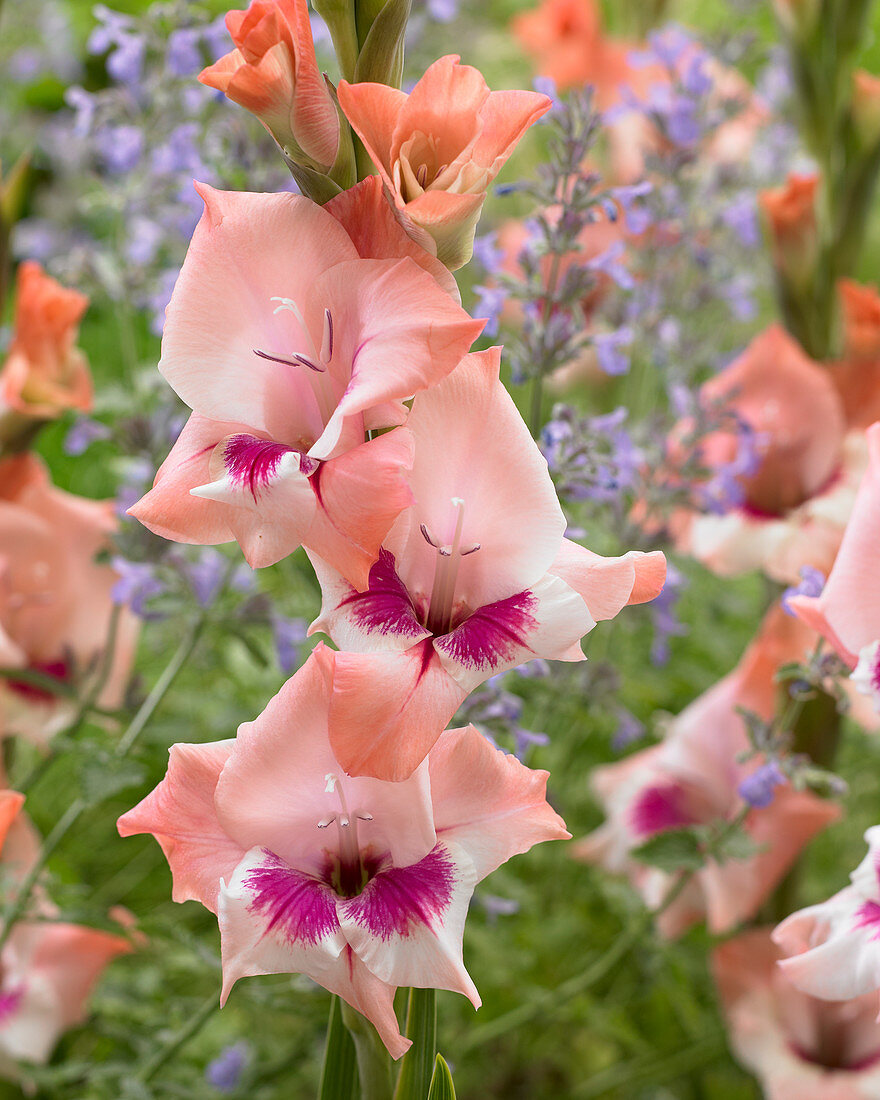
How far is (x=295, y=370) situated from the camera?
48cm

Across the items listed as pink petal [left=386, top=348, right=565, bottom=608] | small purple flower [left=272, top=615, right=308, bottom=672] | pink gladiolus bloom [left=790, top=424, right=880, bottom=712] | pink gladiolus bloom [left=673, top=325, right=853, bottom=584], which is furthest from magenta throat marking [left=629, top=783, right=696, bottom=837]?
pink petal [left=386, top=348, right=565, bottom=608]

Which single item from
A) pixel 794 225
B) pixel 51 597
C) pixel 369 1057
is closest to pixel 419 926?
pixel 369 1057

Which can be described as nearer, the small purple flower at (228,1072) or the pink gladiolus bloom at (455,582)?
the pink gladiolus bloom at (455,582)

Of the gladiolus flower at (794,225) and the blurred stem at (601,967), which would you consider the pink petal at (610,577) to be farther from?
the gladiolus flower at (794,225)

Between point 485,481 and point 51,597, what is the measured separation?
560mm

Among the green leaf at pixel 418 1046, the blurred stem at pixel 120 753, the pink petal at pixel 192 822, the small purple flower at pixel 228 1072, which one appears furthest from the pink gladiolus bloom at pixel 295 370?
the small purple flower at pixel 228 1072

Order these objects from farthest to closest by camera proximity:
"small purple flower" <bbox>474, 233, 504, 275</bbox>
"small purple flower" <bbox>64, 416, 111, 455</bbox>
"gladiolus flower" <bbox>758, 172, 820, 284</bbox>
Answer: "gladiolus flower" <bbox>758, 172, 820, 284</bbox>, "small purple flower" <bbox>64, 416, 111, 455</bbox>, "small purple flower" <bbox>474, 233, 504, 275</bbox>

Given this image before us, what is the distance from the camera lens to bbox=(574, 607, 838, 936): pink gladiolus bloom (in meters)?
0.92

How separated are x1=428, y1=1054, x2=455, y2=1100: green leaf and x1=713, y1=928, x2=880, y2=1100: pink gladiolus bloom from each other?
0.45 metres

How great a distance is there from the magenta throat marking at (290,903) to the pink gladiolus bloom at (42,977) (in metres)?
0.43

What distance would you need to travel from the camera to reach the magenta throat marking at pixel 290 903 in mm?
462

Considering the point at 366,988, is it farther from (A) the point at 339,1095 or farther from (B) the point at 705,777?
(B) the point at 705,777

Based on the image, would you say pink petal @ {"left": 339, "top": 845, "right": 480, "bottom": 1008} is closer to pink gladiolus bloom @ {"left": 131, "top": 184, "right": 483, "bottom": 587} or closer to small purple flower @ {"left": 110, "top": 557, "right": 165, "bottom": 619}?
pink gladiolus bloom @ {"left": 131, "top": 184, "right": 483, "bottom": 587}

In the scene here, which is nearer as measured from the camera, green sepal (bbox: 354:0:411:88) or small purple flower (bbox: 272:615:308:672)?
green sepal (bbox: 354:0:411:88)
